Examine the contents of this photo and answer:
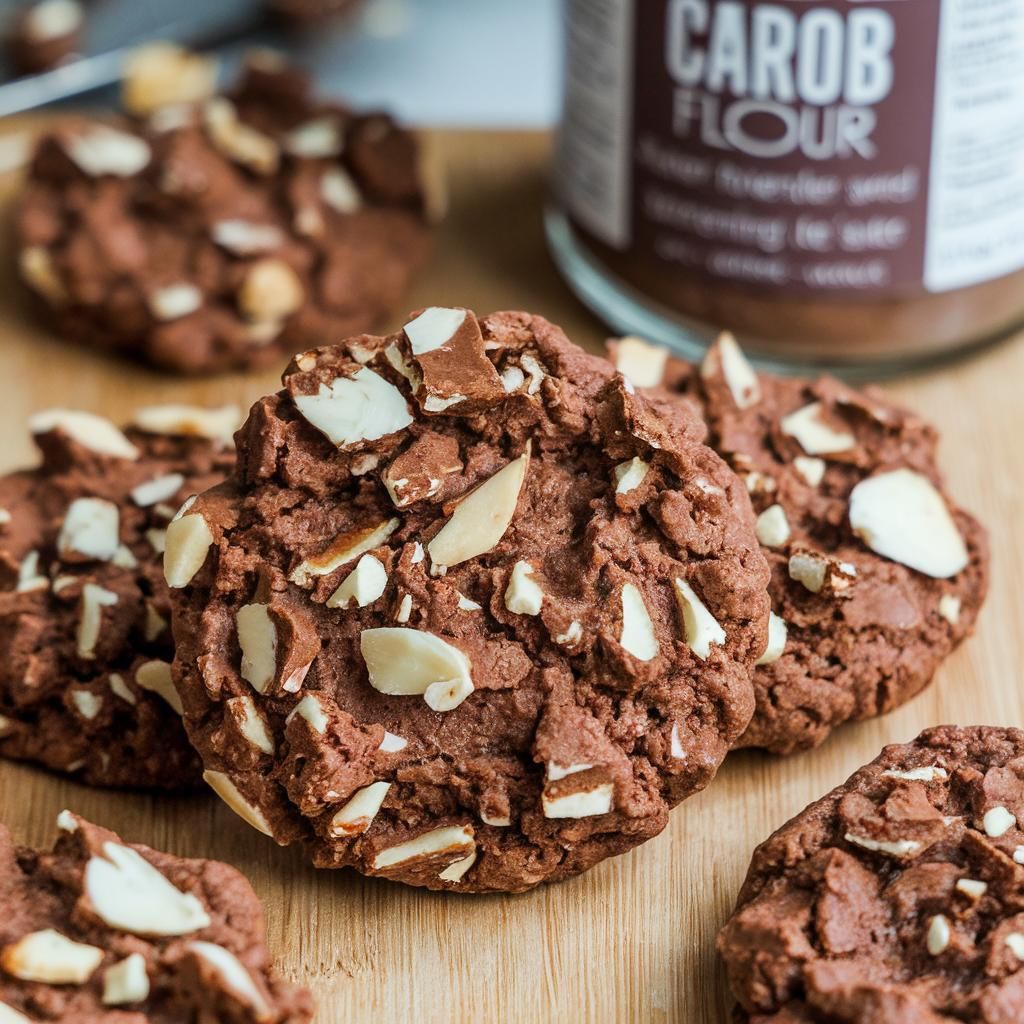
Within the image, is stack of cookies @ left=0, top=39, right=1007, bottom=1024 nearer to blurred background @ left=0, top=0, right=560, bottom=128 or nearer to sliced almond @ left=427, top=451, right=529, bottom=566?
sliced almond @ left=427, top=451, right=529, bottom=566

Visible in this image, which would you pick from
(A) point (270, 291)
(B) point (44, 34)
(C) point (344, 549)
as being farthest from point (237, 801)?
(B) point (44, 34)

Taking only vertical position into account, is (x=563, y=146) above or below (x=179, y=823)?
above

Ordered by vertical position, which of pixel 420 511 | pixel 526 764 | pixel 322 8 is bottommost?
pixel 322 8

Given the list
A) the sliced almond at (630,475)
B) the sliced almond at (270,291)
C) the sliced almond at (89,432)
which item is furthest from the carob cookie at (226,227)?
the sliced almond at (630,475)

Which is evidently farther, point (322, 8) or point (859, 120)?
point (322, 8)

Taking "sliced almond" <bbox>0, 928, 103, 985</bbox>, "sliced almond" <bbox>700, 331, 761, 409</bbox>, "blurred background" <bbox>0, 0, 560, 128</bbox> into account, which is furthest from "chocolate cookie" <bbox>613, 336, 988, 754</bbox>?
"blurred background" <bbox>0, 0, 560, 128</bbox>

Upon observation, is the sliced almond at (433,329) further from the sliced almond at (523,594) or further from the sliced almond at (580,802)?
the sliced almond at (580,802)

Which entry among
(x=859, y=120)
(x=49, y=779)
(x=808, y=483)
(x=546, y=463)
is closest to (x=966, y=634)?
(x=808, y=483)

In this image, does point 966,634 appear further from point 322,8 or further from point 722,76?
point 322,8
